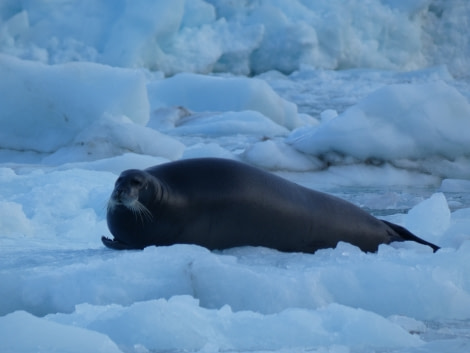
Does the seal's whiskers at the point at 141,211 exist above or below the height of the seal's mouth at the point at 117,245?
above

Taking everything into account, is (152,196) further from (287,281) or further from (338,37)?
(338,37)

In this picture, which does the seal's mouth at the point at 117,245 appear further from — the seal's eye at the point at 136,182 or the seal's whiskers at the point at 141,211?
the seal's eye at the point at 136,182

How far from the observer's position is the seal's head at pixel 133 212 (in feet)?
9.72

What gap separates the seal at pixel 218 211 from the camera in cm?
303

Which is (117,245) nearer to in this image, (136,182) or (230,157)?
(136,182)

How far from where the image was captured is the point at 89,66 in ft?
23.3

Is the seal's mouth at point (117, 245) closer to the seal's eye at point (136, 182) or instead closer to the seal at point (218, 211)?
the seal at point (218, 211)

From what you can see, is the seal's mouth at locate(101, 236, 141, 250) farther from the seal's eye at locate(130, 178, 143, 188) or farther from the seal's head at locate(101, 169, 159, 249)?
the seal's eye at locate(130, 178, 143, 188)

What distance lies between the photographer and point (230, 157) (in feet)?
21.3

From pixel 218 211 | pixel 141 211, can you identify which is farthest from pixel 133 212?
pixel 218 211

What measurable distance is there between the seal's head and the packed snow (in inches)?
3.3

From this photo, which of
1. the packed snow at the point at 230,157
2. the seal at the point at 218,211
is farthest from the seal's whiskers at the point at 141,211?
the packed snow at the point at 230,157

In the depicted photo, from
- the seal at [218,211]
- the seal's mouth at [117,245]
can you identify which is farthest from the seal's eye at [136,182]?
the seal's mouth at [117,245]

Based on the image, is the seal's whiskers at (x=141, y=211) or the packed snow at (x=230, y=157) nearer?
the packed snow at (x=230, y=157)
